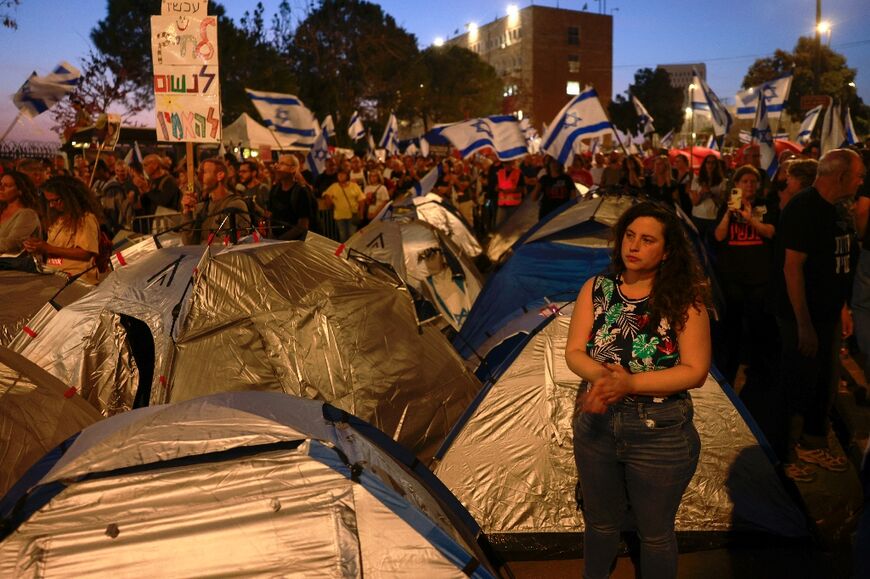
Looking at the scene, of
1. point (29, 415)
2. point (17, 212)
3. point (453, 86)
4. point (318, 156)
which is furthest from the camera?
point (453, 86)

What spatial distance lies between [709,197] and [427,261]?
3.32 metres

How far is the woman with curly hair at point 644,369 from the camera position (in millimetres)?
3215

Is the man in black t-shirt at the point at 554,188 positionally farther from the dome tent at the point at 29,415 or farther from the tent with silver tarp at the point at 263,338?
the dome tent at the point at 29,415

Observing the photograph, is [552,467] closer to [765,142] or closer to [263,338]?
[263,338]

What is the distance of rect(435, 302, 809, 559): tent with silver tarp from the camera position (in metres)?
4.62

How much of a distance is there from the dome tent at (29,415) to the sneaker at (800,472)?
171 inches

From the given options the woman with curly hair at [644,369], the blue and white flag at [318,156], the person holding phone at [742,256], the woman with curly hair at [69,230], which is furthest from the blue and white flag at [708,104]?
the woman with curly hair at [644,369]

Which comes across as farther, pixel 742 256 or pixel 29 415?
pixel 742 256

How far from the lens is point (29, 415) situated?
4.39 metres

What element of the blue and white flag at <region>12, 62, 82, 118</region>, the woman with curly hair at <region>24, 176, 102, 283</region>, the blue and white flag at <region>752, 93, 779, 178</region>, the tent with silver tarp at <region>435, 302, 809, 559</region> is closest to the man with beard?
the woman with curly hair at <region>24, 176, 102, 283</region>

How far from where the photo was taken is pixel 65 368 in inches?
231

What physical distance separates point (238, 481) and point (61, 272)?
4.87 metres

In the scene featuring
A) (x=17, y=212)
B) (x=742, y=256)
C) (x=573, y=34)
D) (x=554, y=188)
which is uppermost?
(x=573, y=34)

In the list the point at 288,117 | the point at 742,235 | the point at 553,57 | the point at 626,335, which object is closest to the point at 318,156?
the point at 288,117
